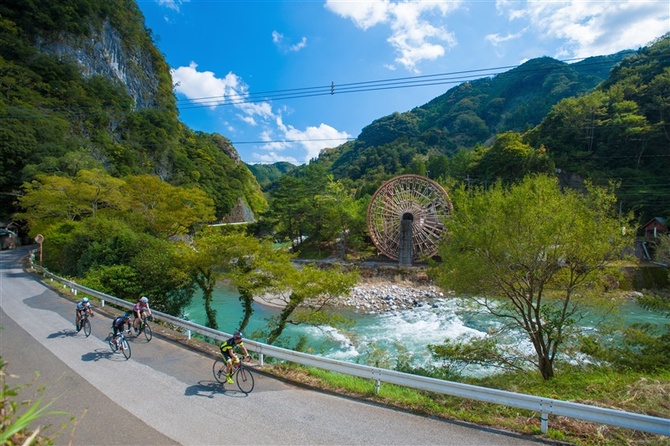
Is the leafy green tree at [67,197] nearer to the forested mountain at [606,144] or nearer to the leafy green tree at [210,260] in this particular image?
the leafy green tree at [210,260]

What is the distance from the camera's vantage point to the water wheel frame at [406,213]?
97.6ft

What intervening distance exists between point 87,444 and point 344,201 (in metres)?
31.6

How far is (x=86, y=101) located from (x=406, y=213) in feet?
134

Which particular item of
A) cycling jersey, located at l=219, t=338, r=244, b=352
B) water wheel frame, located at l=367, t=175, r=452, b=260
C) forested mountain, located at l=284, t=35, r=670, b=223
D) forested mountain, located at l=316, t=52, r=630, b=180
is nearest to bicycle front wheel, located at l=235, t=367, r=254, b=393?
cycling jersey, located at l=219, t=338, r=244, b=352

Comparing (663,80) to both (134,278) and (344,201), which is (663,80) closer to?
(344,201)

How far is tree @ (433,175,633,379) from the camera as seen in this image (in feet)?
27.4

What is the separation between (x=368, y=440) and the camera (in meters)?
4.33

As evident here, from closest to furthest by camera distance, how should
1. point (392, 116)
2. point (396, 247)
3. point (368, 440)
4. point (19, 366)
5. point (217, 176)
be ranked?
point (368, 440) < point (19, 366) < point (396, 247) < point (217, 176) < point (392, 116)

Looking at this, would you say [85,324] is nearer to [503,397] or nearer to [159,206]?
[503,397]

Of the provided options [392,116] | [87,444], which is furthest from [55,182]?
[392,116]

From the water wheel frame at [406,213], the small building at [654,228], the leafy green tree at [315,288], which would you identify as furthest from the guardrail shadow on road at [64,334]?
the small building at [654,228]

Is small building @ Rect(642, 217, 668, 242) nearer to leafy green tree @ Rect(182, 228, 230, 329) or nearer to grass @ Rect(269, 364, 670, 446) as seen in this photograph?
grass @ Rect(269, 364, 670, 446)

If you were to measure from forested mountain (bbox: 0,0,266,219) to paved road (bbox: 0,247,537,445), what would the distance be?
2487cm

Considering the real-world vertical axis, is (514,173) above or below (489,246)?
above
